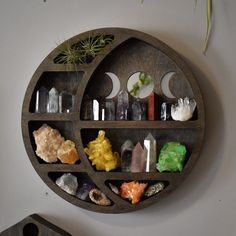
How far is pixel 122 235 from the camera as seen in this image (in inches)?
46.4

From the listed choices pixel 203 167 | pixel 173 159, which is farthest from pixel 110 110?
pixel 203 167

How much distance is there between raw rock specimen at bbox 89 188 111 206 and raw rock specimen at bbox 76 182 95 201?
19 millimetres

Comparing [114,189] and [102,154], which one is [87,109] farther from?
[114,189]

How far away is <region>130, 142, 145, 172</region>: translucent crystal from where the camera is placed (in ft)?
3.62

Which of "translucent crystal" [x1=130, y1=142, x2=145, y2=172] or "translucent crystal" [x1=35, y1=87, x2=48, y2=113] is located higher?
"translucent crystal" [x1=35, y1=87, x2=48, y2=113]

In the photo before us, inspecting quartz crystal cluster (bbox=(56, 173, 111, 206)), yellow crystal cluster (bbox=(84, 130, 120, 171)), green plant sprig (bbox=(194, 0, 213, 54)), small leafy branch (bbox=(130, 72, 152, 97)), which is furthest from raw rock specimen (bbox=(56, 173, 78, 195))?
green plant sprig (bbox=(194, 0, 213, 54))

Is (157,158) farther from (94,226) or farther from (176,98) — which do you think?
(94,226)

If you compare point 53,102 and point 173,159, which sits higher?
point 53,102

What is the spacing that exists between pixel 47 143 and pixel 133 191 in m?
0.32

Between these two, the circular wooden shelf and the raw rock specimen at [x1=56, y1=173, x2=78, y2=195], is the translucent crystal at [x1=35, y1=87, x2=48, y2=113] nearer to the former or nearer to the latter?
the circular wooden shelf

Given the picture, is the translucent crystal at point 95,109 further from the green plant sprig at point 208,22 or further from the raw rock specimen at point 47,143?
the green plant sprig at point 208,22

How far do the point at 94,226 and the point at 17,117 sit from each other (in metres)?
0.46

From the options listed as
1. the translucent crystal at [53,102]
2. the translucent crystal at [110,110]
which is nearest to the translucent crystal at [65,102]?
the translucent crystal at [53,102]

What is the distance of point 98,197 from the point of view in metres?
1.14
